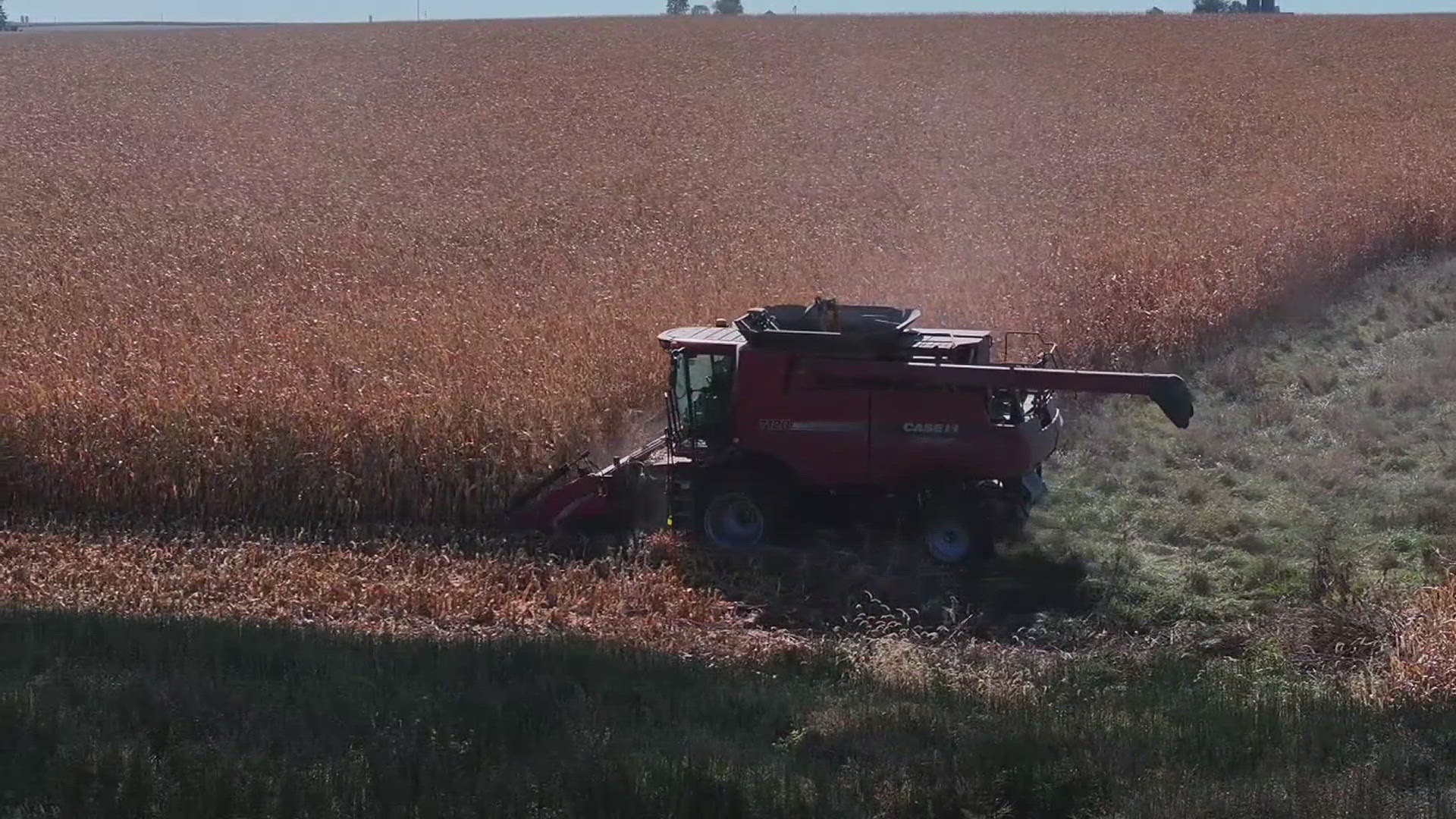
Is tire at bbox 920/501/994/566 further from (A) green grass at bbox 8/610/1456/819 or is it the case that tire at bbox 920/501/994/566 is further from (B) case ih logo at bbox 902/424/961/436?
(A) green grass at bbox 8/610/1456/819

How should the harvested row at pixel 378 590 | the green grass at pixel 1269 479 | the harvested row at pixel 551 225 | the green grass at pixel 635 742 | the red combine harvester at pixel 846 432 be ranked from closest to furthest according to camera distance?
the green grass at pixel 635 742 → the harvested row at pixel 378 590 → the green grass at pixel 1269 479 → the red combine harvester at pixel 846 432 → the harvested row at pixel 551 225

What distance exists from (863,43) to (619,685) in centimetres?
4867

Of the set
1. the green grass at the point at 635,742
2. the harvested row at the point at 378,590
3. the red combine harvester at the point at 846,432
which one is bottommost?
the harvested row at the point at 378,590

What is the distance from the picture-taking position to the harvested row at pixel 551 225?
12.0 meters

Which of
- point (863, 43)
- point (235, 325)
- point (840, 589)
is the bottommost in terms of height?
point (840, 589)

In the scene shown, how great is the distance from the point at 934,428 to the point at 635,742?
5.18 meters

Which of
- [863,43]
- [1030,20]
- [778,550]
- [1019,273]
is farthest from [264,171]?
[1030,20]

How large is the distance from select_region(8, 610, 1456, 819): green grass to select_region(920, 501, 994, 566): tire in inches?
133

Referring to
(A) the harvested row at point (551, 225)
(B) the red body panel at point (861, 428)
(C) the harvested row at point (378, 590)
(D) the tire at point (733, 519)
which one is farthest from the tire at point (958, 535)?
(A) the harvested row at point (551, 225)

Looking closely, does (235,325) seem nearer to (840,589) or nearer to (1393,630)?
(840,589)

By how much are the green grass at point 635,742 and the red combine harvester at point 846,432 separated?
3339 mm

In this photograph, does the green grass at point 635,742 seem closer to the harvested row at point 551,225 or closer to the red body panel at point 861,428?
the red body panel at point 861,428

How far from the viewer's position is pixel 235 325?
49.1 ft

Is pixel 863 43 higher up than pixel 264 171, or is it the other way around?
pixel 863 43
